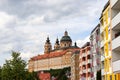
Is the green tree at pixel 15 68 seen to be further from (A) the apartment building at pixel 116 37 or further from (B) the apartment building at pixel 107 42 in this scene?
(A) the apartment building at pixel 116 37

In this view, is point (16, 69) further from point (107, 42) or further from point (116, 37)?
point (116, 37)

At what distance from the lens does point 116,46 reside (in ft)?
157

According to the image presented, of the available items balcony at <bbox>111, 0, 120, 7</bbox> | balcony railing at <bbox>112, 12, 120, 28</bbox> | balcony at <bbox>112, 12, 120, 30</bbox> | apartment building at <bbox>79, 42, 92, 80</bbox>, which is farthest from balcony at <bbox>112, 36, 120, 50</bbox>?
apartment building at <bbox>79, 42, 92, 80</bbox>

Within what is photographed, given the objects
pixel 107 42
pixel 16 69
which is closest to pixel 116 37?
pixel 107 42

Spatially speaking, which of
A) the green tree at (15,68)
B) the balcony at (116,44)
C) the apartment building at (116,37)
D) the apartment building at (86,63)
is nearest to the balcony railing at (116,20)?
the apartment building at (116,37)

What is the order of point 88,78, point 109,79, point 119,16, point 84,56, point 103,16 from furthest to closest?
1. point 84,56
2. point 88,78
3. point 103,16
4. point 109,79
5. point 119,16

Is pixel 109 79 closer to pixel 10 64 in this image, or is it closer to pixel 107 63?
pixel 107 63

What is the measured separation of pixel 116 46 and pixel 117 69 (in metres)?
2.95

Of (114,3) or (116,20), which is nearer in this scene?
(116,20)

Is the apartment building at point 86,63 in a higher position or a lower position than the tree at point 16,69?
higher

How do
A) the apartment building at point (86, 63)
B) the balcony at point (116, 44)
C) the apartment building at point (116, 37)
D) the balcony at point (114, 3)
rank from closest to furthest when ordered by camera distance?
1. the balcony at point (116, 44)
2. the apartment building at point (116, 37)
3. the balcony at point (114, 3)
4. the apartment building at point (86, 63)

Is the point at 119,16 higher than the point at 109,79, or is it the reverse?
the point at 119,16

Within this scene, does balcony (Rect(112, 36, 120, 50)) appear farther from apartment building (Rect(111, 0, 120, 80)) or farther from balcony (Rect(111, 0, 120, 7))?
balcony (Rect(111, 0, 120, 7))

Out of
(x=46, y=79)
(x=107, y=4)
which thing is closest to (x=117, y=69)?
(x=107, y=4)
